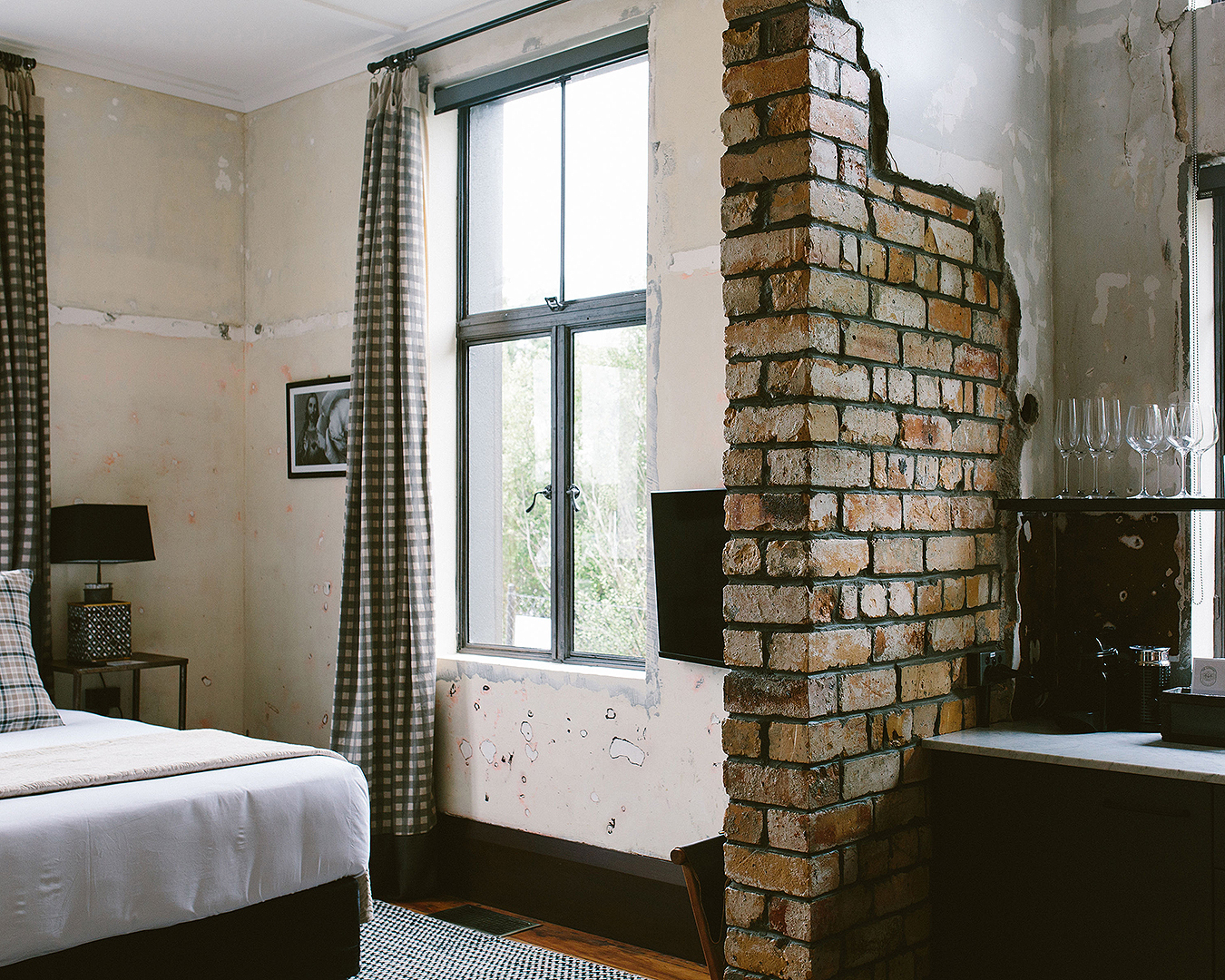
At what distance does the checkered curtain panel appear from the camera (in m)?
4.61

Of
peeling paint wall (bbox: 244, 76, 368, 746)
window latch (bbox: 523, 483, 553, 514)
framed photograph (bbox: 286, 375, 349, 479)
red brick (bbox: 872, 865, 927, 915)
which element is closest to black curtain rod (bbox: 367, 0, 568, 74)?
peeling paint wall (bbox: 244, 76, 368, 746)

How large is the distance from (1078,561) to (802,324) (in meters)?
1.31

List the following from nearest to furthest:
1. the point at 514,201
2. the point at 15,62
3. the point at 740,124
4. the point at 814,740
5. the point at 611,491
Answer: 1. the point at 814,740
2. the point at 740,124
3. the point at 611,491
4. the point at 514,201
5. the point at 15,62

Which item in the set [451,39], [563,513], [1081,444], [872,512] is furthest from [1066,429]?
[451,39]

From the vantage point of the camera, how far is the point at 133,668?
4.64m

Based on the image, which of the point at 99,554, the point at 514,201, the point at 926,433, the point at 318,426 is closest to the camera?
the point at 926,433

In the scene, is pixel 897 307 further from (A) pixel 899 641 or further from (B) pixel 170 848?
(B) pixel 170 848

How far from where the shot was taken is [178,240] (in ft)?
17.4

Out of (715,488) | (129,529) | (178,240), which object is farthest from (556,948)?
(178,240)

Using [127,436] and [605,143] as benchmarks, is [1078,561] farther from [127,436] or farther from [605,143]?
[127,436]

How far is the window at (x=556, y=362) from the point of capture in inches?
159

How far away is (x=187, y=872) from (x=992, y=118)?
2869 mm

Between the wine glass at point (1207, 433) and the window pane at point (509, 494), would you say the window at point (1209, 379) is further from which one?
the window pane at point (509, 494)

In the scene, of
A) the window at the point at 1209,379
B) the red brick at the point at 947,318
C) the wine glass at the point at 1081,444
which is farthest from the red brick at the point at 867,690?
the window at the point at 1209,379
